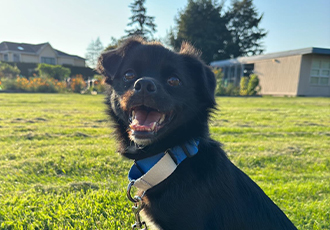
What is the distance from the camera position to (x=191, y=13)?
4234 centimetres

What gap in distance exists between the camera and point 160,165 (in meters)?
1.65

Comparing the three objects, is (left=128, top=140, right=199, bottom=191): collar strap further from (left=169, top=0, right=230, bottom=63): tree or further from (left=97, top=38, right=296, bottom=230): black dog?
(left=169, top=0, right=230, bottom=63): tree

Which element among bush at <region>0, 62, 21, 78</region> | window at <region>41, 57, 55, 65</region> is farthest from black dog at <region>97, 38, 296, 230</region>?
window at <region>41, 57, 55, 65</region>

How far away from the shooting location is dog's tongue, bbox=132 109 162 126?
189 centimetres

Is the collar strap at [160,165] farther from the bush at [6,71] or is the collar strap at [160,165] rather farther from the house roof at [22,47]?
the house roof at [22,47]

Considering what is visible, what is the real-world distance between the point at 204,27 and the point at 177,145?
4338cm

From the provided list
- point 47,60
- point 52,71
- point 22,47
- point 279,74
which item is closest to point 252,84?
point 279,74

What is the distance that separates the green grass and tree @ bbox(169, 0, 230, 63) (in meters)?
37.8

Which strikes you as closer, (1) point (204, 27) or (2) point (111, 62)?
(2) point (111, 62)

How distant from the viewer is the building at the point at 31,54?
1714 inches

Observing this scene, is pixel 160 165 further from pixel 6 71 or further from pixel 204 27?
pixel 204 27

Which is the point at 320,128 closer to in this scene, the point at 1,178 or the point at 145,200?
the point at 145,200

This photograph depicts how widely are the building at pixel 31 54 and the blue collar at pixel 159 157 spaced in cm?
4589

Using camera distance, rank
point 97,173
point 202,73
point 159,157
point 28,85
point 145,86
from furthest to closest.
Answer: point 28,85
point 97,173
point 202,73
point 159,157
point 145,86
